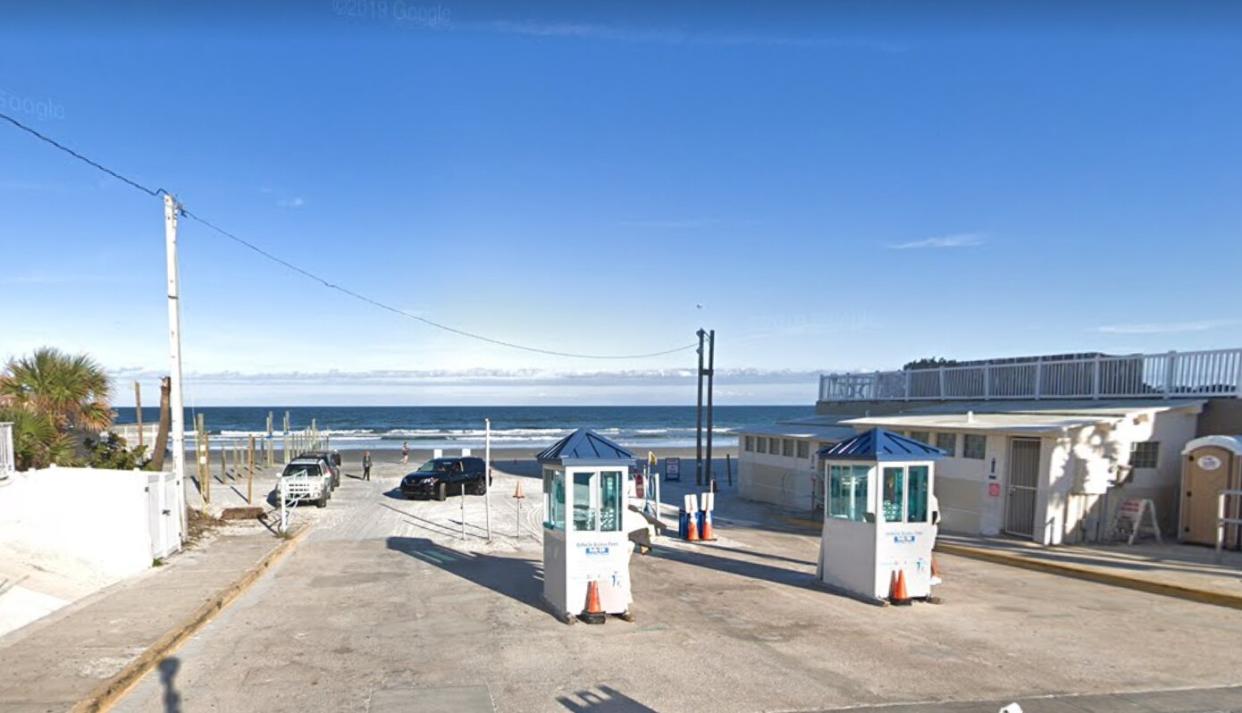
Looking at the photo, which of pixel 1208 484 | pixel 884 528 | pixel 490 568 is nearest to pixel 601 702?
pixel 884 528

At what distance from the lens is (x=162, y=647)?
9461 mm

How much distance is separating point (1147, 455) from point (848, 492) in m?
8.51

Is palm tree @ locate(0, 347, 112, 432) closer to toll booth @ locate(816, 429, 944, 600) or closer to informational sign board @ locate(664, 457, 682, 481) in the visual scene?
toll booth @ locate(816, 429, 944, 600)

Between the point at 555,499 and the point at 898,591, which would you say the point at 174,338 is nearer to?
the point at 555,499

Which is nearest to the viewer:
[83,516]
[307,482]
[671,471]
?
[83,516]

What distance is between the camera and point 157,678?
339 inches

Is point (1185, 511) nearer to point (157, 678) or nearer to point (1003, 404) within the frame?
point (1003, 404)

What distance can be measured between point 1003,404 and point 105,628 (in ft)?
68.2

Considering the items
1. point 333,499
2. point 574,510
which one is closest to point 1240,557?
point 574,510

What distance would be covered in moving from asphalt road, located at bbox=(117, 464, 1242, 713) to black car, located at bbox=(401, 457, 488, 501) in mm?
12742

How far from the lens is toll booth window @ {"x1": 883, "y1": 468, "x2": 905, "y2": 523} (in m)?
12.7

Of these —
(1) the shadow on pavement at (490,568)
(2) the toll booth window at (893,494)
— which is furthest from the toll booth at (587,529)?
(2) the toll booth window at (893,494)

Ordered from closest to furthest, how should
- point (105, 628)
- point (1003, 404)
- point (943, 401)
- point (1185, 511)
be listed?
point (105, 628) → point (1185, 511) → point (1003, 404) → point (943, 401)

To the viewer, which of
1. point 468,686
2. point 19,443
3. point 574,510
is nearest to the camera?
point 468,686
